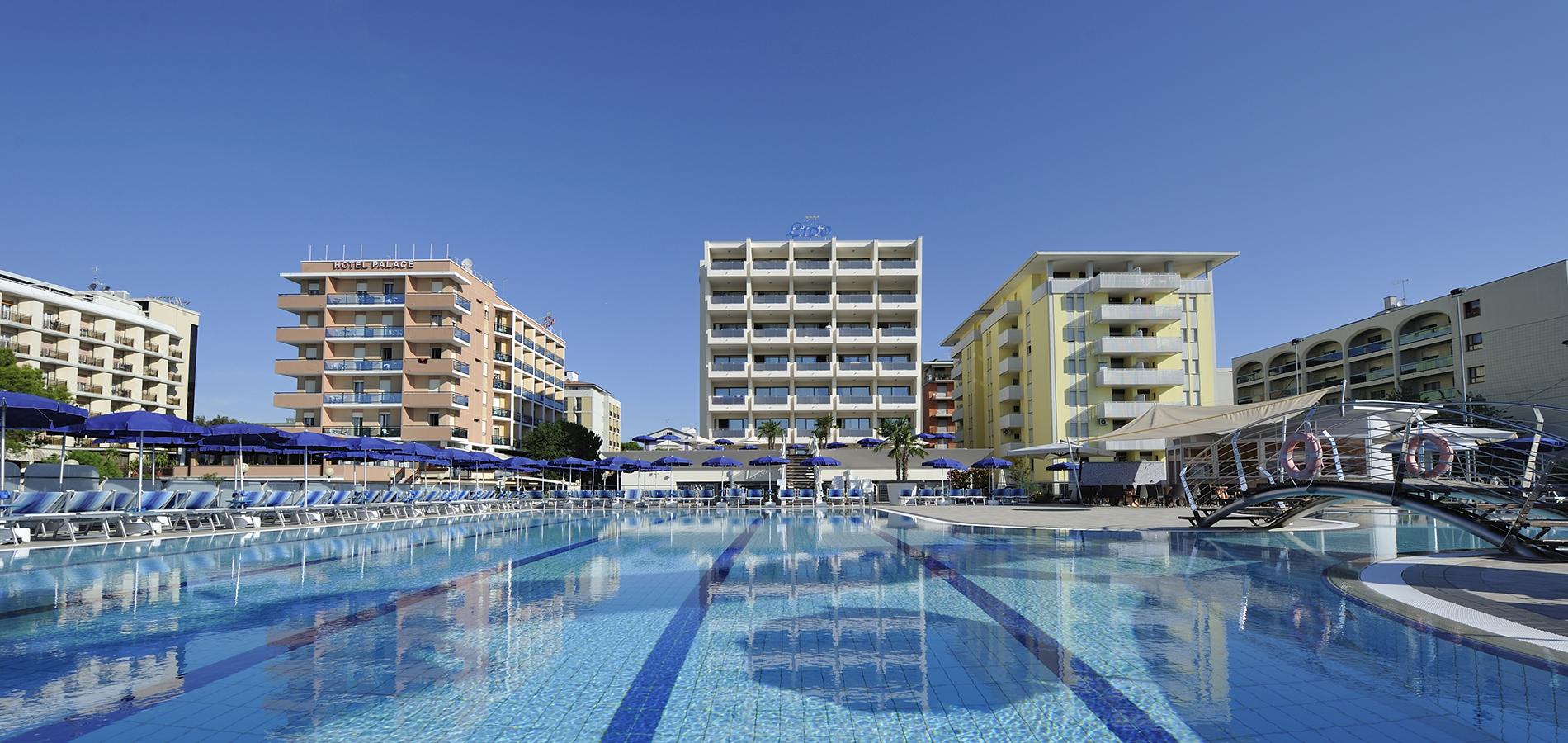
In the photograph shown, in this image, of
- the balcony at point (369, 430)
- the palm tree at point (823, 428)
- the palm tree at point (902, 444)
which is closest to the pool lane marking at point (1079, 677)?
the palm tree at point (902, 444)

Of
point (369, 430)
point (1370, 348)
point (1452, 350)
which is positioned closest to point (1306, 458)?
point (1452, 350)

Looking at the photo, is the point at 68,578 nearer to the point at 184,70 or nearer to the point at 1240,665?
the point at 1240,665

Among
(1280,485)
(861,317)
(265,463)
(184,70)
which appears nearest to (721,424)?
(861,317)

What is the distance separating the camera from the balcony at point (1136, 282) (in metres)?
44.0

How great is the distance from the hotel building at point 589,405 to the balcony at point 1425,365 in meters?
78.9

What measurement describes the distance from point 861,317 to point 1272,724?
173ft

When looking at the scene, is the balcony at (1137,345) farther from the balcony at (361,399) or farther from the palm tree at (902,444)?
the balcony at (361,399)

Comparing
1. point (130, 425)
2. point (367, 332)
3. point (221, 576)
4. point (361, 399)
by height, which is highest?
point (367, 332)

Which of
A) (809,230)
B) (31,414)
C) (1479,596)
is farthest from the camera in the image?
(809,230)

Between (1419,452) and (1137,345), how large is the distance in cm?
3171

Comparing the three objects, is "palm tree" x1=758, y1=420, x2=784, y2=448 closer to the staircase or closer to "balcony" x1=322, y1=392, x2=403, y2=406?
the staircase

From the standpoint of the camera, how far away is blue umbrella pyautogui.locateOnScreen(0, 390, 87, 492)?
13.6 metres

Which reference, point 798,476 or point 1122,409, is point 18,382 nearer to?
point 798,476

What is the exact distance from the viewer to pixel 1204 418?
2059 cm
